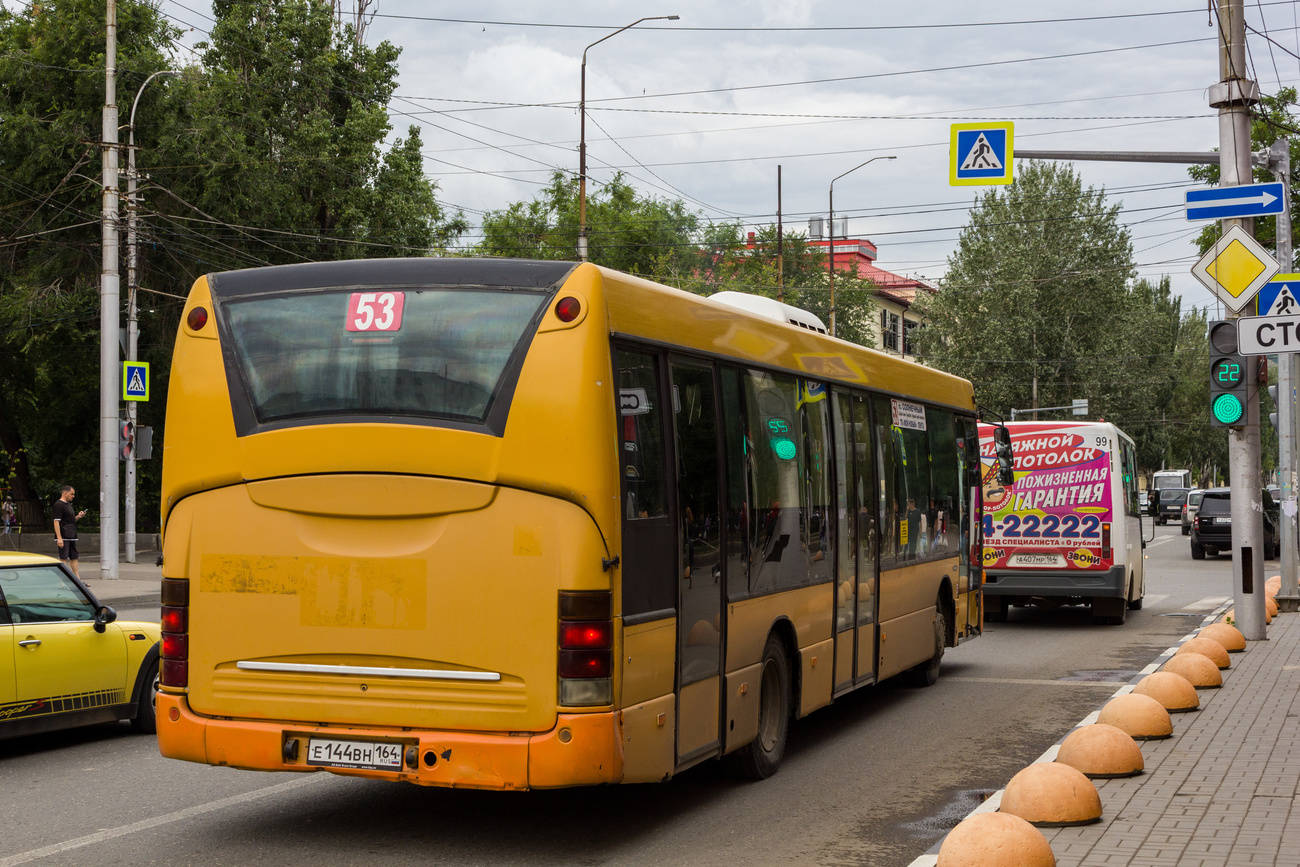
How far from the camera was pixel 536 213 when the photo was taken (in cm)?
7106

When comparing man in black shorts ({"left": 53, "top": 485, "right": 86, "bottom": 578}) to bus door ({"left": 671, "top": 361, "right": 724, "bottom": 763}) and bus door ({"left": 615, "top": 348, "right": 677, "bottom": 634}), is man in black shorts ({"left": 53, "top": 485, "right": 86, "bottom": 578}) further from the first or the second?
bus door ({"left": 615, "top": 348, "right": 677, "bottom": 634})

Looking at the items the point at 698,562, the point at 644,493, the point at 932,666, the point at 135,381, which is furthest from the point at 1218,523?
the point at 644,493

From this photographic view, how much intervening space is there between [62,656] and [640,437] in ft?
15.5

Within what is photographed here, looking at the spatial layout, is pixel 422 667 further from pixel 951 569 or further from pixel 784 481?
pixel 951 569

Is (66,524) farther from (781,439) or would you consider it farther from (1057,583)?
(781,439)

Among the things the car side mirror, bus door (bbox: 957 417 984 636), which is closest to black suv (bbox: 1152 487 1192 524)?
bus door (bbox: 957 417 984 636)

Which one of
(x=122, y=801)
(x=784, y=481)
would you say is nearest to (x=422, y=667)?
(x=122, y=801)

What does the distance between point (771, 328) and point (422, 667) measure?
350cm

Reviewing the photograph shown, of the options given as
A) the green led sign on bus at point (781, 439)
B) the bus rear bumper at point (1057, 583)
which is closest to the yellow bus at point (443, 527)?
the green led sign on bus at point (781, 439)

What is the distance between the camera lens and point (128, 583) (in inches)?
960

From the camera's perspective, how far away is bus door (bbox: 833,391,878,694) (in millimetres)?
9812

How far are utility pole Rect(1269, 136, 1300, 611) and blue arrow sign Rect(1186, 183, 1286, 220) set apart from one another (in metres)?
4.07

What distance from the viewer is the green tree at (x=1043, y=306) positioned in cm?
6131

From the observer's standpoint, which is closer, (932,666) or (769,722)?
(769,722)
